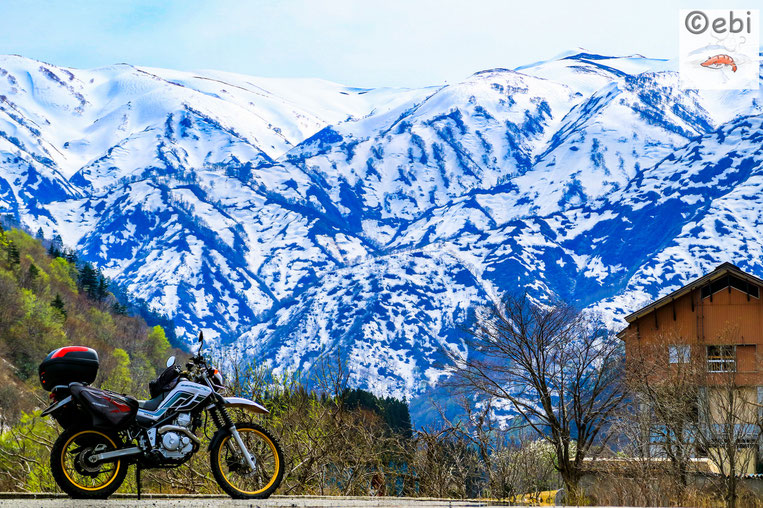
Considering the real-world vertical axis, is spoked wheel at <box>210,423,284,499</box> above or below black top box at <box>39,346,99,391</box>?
below

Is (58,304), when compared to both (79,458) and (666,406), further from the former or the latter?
(79,458)

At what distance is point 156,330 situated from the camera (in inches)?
6388

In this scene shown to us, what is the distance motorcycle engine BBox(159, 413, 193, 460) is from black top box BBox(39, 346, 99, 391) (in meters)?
1.21

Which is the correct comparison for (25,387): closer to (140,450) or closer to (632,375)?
(632,375)

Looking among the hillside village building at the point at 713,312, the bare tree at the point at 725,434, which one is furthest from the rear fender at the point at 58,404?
the hillside village building at the point at 713,312

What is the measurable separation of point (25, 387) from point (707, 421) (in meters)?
76.2

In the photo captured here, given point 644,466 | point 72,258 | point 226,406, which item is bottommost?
point 644,466

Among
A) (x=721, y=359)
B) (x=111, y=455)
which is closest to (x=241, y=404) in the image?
(x=111, y=455)

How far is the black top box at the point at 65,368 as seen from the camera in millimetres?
12406

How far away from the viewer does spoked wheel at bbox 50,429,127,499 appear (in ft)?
39.5

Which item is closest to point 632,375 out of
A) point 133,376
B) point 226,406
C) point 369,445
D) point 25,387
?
point 369,445

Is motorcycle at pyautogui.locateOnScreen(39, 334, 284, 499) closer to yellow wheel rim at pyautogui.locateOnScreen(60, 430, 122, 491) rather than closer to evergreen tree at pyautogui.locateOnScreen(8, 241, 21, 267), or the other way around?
yellow wheel rim at pyautogui.locateOnScreen(60, 430, 122, 491)

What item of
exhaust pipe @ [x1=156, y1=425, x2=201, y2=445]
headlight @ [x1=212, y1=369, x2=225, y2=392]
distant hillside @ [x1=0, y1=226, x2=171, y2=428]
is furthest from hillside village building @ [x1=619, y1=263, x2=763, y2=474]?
exhaust pipe @ [x1=156, y1=425, x2=201, y2=445]

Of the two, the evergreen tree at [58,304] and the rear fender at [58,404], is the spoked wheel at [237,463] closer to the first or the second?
the rear fender at [58,404]
